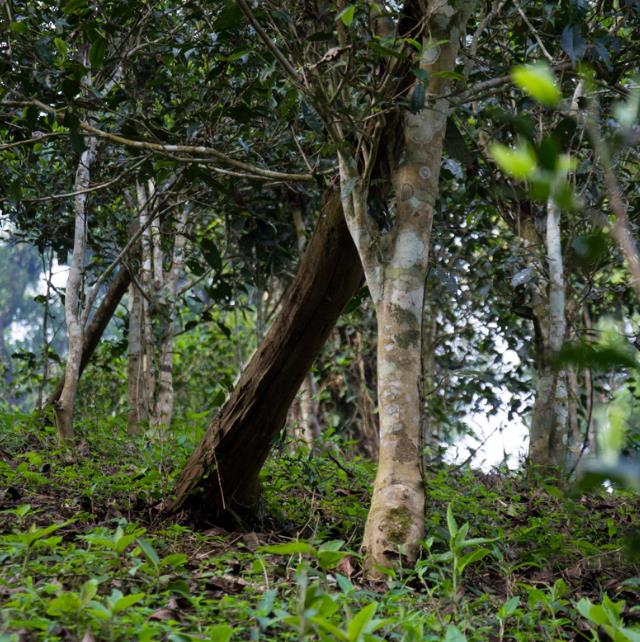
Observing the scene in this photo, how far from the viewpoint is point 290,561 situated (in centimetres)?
281

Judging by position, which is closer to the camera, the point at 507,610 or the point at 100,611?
the point at 100,611

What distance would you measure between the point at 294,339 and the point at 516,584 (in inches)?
58.0

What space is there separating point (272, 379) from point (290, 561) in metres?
1.13

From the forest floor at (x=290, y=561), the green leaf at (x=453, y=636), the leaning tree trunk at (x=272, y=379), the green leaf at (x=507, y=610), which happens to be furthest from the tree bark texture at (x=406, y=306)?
the green leaf at (x=453, y=636)

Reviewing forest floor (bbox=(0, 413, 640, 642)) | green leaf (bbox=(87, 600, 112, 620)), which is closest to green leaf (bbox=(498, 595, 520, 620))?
forest floor (bbox=(0, 413, 640, 642))

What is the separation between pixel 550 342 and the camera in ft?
15.8

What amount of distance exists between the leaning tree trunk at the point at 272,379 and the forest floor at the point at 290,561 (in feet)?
0.59

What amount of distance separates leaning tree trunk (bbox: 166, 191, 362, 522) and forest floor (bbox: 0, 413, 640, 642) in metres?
0.18

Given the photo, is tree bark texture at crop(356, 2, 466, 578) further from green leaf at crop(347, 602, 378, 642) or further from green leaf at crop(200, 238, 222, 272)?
green leaf at crop(200, 238, 222, 272)

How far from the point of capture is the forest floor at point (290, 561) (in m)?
2.04

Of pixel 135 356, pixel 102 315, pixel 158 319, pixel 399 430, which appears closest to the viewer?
pixel 399 430

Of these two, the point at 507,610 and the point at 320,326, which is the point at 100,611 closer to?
the point at 507,610

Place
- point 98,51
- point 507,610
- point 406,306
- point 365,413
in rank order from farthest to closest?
point 365,413 → point 98,51 → point 406,306 → point 507,610

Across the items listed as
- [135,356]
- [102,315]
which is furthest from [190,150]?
[135,356]
